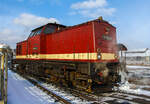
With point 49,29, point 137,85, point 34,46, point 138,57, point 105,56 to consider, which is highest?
point 49,29

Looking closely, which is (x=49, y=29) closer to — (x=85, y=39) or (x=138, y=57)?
(x=85, y=39)

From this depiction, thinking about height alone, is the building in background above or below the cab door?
below

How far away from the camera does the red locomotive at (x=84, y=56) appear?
6.22 metres

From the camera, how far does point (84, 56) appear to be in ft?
21.5

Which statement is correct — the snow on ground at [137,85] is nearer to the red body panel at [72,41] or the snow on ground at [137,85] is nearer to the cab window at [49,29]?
the red body panel at [72,41]

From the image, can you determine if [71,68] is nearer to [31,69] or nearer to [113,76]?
[113,76]

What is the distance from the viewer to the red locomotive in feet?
20.4

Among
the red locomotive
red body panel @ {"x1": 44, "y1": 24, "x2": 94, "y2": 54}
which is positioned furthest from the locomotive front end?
red body panel @ {"x1": 44, "y1": 24, "x2": 94, "y2": 54}

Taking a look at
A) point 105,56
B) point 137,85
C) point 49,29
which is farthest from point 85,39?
point 137,85

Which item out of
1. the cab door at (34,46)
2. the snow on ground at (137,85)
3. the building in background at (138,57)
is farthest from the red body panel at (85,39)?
the building in background at (138,57)

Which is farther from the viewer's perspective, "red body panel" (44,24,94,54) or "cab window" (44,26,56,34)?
"cab window" (44,26,56,34)

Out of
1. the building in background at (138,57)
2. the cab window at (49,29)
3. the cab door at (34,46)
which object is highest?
the cab window at (49,29)

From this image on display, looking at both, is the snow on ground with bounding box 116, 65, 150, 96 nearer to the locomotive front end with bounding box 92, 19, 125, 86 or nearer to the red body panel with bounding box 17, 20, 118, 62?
the locomotive front end with bounding box 92, 19, 125, 86

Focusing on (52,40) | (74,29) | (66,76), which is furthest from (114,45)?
(52,40)
